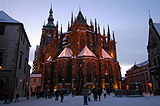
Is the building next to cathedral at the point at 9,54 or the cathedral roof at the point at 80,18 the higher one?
the cathedral roof at the point at 80,18

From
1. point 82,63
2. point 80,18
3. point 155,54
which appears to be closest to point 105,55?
point 82,63

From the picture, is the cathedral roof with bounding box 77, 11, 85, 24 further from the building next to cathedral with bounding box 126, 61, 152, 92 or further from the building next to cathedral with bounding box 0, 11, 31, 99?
the building next to cathedral with bounding box 0, 11, 31, 99

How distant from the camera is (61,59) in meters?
41.1

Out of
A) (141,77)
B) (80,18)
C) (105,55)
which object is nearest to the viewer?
(105,55)

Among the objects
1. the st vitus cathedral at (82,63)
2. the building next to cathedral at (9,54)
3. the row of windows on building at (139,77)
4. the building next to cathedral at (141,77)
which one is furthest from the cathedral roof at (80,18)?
the building next to cathedral at (9,54)

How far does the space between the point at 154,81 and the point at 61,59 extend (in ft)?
83.8

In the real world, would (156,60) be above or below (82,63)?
below

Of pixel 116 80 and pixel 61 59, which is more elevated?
pixel 61 59

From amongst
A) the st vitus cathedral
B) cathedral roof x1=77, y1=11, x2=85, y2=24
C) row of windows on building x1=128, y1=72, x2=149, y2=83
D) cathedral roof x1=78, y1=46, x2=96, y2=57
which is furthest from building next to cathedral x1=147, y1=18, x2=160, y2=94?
cathedral roof x1=77, y1=11, x2=85, y2=24

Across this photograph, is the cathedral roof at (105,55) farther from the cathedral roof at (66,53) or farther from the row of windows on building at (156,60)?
the row of windows on building at (156,60)

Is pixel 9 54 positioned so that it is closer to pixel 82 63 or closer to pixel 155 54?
pixel 82 63

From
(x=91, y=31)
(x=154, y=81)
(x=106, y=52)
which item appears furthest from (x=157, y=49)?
(x=91, y=31)

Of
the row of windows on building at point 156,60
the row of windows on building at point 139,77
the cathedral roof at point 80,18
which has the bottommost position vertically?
the row of windows on building at point 139,77

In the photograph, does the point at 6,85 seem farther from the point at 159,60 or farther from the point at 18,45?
the point at 159,60
